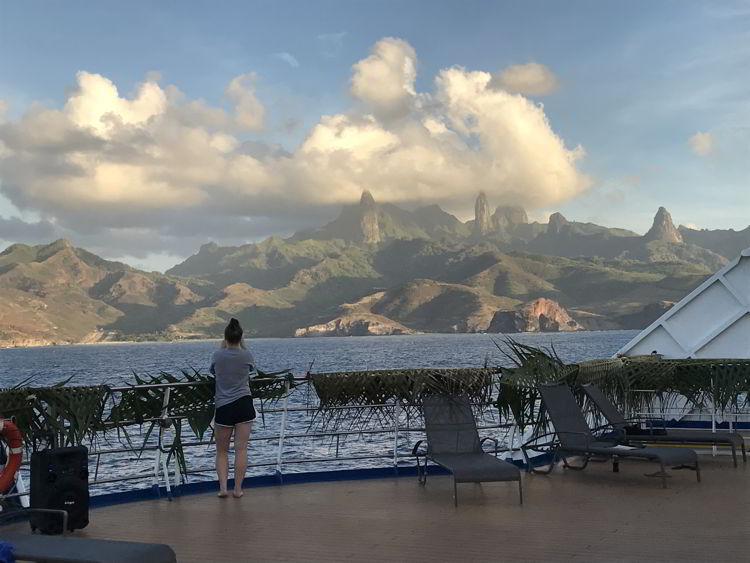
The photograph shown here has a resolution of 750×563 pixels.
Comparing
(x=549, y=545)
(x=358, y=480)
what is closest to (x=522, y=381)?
(x=358, y=480)

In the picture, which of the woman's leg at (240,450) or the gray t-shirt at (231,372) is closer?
the gray t-shirt at (231,372)

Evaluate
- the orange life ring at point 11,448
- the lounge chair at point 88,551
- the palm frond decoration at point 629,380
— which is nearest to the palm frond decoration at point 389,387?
the palm frond decoration at point 629,380

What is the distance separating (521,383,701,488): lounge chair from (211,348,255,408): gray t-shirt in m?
3.34

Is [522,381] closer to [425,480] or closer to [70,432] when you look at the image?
[425,480]

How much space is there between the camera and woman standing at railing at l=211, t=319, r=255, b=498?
781 centimetres

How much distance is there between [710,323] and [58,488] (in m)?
11.4

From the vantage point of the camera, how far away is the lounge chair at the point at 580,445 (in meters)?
8.24

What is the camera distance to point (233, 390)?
7852mm

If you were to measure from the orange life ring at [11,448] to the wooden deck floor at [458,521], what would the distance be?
0.85 m

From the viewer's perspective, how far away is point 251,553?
5773 millimetres

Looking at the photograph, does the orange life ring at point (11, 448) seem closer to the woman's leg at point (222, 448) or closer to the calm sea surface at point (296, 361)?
the woman's leg at point (222, 448)

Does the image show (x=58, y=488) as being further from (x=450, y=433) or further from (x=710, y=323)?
(x=710, y=323)

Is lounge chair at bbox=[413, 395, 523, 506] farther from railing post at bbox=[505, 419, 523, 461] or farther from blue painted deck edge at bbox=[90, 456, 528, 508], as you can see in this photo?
railing post at bbox=[505, 419, 523, 461]

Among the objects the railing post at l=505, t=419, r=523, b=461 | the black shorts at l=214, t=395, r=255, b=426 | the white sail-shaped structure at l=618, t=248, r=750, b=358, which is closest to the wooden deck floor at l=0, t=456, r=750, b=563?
the railing post at l=505, t=419, r=523, b=461
